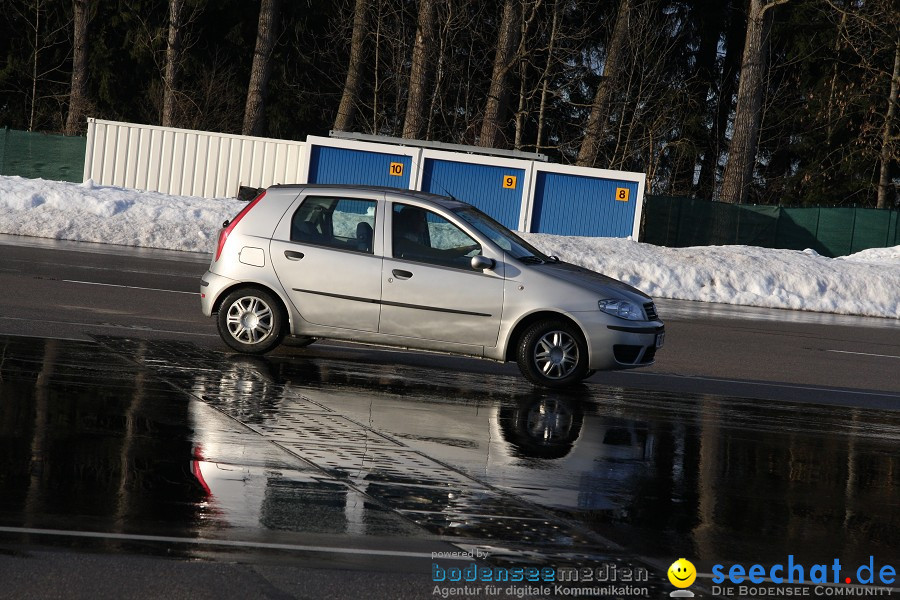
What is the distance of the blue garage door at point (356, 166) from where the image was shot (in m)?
29.4

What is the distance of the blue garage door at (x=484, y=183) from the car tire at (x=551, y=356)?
1920 centimetres

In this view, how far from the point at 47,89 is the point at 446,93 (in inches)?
672

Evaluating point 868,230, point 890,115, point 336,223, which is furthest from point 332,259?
point 890,115

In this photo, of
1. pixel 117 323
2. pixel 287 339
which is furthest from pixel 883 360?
pixel 117 323

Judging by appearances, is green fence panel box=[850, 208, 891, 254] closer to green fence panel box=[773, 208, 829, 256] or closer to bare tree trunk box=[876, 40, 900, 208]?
green fence panel box=[773, 208, 829, 256]

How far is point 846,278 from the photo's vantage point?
25094 millimetres

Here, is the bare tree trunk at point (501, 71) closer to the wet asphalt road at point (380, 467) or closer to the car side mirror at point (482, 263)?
the wet asphalt road at point (380, 467)

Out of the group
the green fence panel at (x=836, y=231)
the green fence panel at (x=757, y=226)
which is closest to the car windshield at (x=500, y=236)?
the green fence panel at (x=757, y=226)

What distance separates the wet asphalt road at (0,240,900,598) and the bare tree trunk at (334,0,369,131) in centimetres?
2843

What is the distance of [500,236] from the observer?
10.9m

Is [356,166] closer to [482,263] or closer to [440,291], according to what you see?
[440,291]

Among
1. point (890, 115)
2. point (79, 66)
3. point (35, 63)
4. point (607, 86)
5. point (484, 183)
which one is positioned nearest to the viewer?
point (484, 183)

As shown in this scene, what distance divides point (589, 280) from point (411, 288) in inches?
62.5

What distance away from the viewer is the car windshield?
34.9 feet
